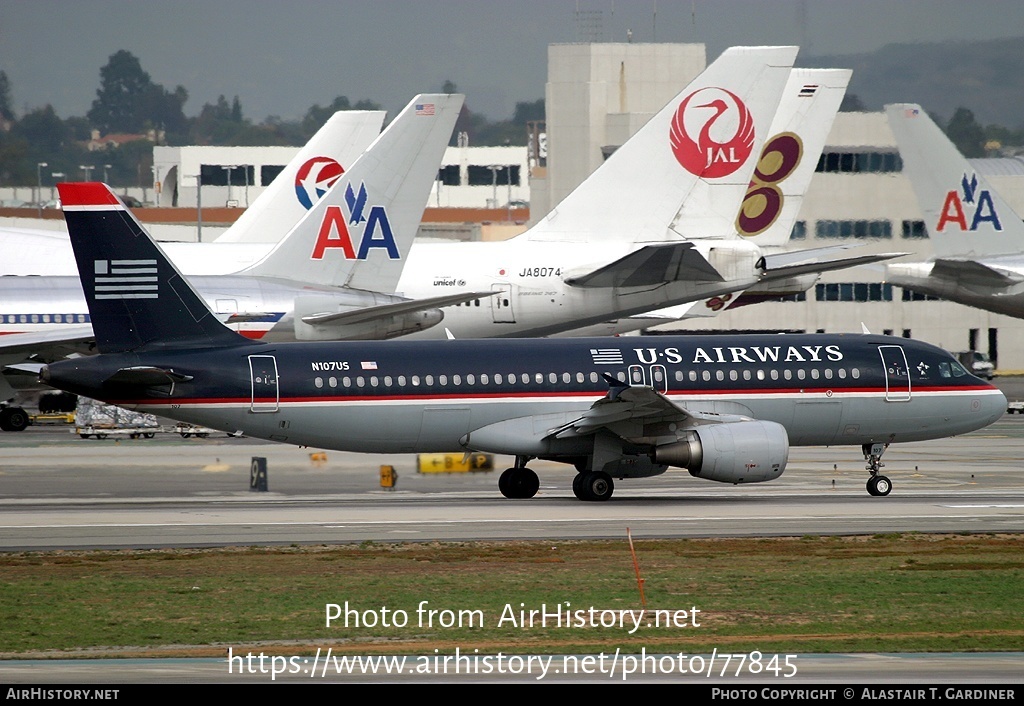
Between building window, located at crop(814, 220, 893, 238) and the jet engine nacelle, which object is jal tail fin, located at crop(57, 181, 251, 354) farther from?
building window, located at crop(814, 220, 893, 238)

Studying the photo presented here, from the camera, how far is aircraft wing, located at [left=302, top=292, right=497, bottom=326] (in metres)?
39.4

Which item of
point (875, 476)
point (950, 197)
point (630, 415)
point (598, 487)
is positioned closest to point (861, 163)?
point (950, 197)

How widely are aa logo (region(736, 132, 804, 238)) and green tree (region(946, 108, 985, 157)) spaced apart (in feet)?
195

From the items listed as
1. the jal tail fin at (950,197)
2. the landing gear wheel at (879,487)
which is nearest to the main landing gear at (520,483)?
the landing gear wheel at (879,487)

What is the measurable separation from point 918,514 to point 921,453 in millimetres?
18031

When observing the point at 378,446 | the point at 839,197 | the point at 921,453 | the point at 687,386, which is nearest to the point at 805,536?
the point at 687,386

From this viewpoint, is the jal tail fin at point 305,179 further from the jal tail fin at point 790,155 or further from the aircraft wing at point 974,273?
the aircraft wing at point 974,273

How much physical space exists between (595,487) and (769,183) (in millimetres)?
31247

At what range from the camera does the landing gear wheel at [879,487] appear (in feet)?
112

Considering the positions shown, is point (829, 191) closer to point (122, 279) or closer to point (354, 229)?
point (354, 229)

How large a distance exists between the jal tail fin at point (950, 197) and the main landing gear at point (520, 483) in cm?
2358

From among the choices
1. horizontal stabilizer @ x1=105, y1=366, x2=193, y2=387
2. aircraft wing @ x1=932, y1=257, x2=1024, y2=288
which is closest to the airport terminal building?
aircraft wing @ x1=932, y1=257, x2=1024, y2=288

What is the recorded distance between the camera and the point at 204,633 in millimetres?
17984
